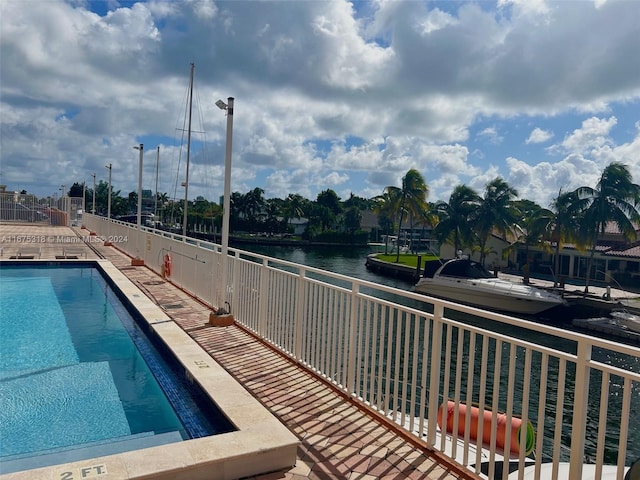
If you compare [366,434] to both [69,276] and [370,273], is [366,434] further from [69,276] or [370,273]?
[370,273]

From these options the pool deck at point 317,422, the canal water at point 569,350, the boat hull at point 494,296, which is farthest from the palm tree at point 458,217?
the pool deck at point 317,422

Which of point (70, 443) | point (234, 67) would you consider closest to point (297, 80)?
point (234, 67)

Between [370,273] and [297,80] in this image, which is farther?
[370,273]

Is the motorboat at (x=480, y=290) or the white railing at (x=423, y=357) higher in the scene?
the white railing at (x=423, y=357)

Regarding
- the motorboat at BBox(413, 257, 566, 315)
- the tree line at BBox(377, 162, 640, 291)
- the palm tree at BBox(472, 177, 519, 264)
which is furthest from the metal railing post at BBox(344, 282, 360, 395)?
the palm tree at BBox(472, 177, 519, 264)

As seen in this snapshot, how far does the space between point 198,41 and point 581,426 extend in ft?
36.1

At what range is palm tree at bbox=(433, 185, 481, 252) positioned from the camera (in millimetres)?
34688

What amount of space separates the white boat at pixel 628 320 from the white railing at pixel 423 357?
32.5 feet

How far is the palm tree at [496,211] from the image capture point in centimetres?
3350

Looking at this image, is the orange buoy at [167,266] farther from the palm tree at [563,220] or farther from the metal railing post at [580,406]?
the palm tree at [563,220]

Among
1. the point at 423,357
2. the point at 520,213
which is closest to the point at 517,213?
the point at 520,213

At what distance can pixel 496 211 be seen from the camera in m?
33.8

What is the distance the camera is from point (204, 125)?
24328 millimetres

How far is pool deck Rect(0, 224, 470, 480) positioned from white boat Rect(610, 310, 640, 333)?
1881 cm
